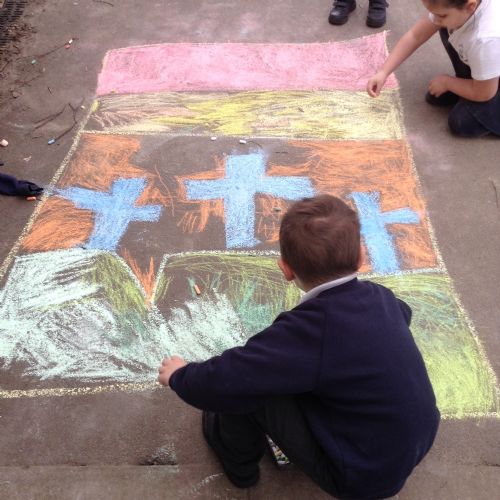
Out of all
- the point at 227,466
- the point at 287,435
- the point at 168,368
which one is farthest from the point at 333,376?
the point at 227,466

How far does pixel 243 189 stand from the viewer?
10.1 ft

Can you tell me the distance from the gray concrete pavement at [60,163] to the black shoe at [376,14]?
98 mm

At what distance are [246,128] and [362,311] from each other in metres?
2.34

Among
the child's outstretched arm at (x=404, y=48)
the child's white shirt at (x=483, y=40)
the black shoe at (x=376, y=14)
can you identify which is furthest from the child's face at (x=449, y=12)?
the black shoe at (x=376, y=14)

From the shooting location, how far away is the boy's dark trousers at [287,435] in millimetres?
1539

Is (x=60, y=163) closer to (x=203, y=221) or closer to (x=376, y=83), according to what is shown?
(x=203, y=221)

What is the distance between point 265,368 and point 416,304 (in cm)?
129

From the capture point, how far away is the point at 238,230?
112 inches

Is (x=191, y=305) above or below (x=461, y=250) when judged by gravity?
above

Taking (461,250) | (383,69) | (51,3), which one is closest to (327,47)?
(383,69)

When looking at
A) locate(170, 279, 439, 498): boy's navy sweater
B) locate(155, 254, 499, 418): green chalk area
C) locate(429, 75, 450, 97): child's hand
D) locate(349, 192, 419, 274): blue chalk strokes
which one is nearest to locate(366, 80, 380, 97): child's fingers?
locate(429, 75, 450, 97): child's hand

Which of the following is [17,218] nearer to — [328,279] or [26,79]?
[26,79]

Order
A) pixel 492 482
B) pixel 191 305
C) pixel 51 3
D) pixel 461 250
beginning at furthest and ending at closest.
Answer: pixel 51 3, pixel 461 250, pixel 191 305, pixel 492 482

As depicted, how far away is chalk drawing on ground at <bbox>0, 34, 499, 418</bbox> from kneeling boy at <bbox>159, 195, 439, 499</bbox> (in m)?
0.77
